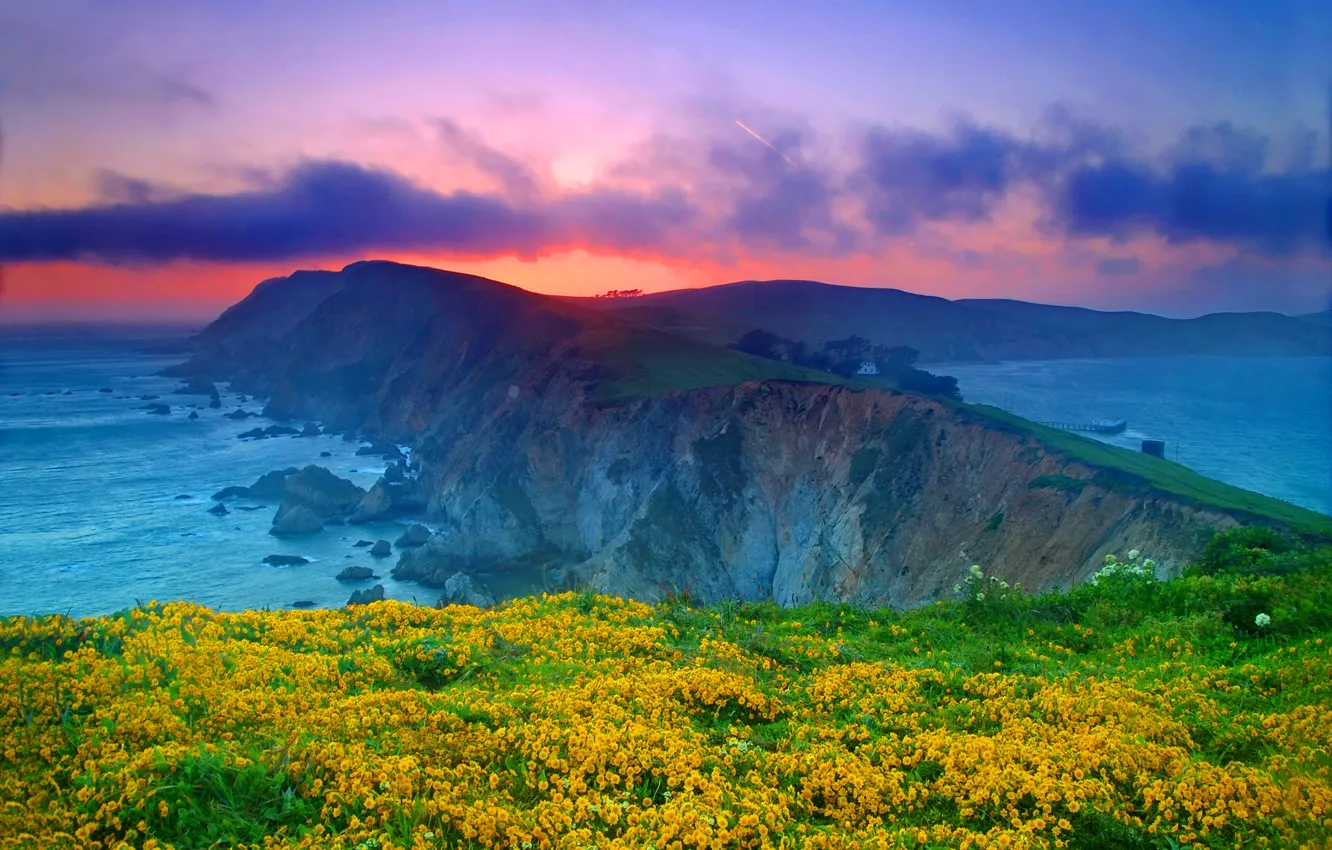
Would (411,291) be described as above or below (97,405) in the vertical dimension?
above

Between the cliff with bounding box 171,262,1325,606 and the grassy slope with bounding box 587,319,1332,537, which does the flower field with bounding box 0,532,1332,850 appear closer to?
the grassy slope with bounding box 587,319,1332,537

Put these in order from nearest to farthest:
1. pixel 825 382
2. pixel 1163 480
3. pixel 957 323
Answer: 1. pixel 1163 480
2. pixel 825 382
3. pixel 957 323

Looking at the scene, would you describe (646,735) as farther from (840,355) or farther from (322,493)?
(840,355)

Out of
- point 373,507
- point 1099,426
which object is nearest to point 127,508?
point 373,507

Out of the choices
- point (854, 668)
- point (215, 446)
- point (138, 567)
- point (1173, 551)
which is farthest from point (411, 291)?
point (854, 668)

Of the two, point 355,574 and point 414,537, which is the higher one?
point 414,537

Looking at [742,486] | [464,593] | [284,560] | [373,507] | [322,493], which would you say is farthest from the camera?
[373,507]

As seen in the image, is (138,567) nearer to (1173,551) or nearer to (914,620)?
(914,620)
